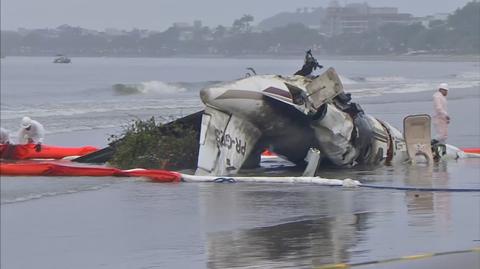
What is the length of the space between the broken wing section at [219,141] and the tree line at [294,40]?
99.9 meters

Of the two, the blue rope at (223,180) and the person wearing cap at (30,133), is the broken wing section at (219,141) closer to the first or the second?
the blue rope at (223,180)

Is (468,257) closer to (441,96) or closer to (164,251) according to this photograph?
(164,251)

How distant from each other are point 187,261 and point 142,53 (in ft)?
440

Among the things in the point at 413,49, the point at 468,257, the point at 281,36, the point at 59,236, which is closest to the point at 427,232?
the point at 468,257

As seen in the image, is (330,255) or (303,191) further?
(303,191)

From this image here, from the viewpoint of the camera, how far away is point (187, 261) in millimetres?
10094

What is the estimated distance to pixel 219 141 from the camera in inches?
640

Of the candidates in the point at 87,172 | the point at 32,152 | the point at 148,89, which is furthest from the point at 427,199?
the point at 148,89

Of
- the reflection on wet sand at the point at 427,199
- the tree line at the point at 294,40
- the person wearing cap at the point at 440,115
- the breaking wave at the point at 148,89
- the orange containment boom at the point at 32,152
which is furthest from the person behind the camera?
the tree line at the point at 294,40

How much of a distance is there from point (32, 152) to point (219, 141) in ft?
12.2

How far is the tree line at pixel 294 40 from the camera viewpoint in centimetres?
12488

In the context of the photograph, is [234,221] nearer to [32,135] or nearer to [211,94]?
[211,94]

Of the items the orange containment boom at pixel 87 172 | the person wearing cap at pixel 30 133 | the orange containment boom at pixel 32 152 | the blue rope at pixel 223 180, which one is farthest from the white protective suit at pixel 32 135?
the blue rope at pixel 223 180

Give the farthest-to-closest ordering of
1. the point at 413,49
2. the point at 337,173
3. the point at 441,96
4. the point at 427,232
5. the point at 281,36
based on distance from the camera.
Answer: the point at 413,49
the point at 281,36
the point at 441,96
the point at 337,173
the point at 427,232
